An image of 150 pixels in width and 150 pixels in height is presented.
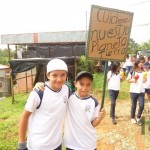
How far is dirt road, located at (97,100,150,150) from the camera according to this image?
560 cm

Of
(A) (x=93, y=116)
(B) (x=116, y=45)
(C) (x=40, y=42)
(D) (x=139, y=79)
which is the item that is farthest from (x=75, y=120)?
(C) (x=40, y=42)

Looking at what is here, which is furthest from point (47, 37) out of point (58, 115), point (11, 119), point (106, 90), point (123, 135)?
point (58, 115)

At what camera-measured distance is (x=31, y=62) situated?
1255cm

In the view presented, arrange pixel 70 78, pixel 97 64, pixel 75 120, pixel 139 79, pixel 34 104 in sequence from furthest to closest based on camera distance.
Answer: pixel 97 64 → pixel 70 78 → pixel 139 79 → pixel 75 120 → pixel 34 104

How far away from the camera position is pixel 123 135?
6305 millimetres

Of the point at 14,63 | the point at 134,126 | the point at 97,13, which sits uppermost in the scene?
the point at 97,13

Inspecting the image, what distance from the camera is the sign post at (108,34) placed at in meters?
3.15

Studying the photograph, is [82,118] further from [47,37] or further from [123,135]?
[47,37]

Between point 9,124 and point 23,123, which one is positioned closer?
point 23,123

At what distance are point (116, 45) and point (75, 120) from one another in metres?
1.06

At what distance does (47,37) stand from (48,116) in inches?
586

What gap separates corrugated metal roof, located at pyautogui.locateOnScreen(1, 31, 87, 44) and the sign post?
42.6ft

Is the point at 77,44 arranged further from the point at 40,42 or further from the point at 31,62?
the point at 31,62

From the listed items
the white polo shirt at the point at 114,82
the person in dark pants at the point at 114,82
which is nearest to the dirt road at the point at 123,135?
the person in dark pants at the point at 114,82
